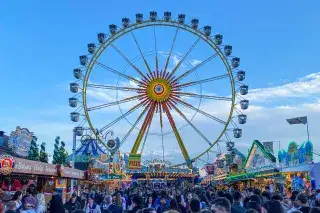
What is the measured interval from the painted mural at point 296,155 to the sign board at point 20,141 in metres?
17.5

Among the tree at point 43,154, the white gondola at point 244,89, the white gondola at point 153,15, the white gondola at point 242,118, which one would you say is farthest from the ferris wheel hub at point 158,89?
the tree at point 43,154

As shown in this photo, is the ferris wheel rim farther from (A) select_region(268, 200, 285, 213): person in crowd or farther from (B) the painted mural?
(A) select_region(268, 200, 285, 213): person in crowd

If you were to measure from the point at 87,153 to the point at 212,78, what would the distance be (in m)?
11.1

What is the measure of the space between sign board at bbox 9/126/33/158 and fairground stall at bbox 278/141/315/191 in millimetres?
17276

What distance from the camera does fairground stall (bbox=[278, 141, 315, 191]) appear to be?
2205cm

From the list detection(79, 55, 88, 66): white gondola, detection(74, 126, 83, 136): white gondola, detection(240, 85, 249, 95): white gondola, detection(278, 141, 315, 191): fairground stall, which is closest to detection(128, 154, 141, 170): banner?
detection(74, 126, 83, 136): white gondola

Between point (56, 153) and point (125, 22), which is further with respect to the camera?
point (56, 153)

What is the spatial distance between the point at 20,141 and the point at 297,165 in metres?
18.1

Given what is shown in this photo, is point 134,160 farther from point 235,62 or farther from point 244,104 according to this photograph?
point 235,62

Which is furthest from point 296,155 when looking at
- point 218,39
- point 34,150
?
point 34,150

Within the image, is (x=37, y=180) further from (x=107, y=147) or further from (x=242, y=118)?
(x=242, y=118)

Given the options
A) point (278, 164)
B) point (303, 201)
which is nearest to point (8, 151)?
point (278, 164)

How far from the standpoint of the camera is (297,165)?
926 inches

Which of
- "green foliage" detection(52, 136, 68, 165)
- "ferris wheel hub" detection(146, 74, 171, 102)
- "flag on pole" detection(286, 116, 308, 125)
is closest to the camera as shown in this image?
"flag on pole" detection(286, 116, 308, 125)
